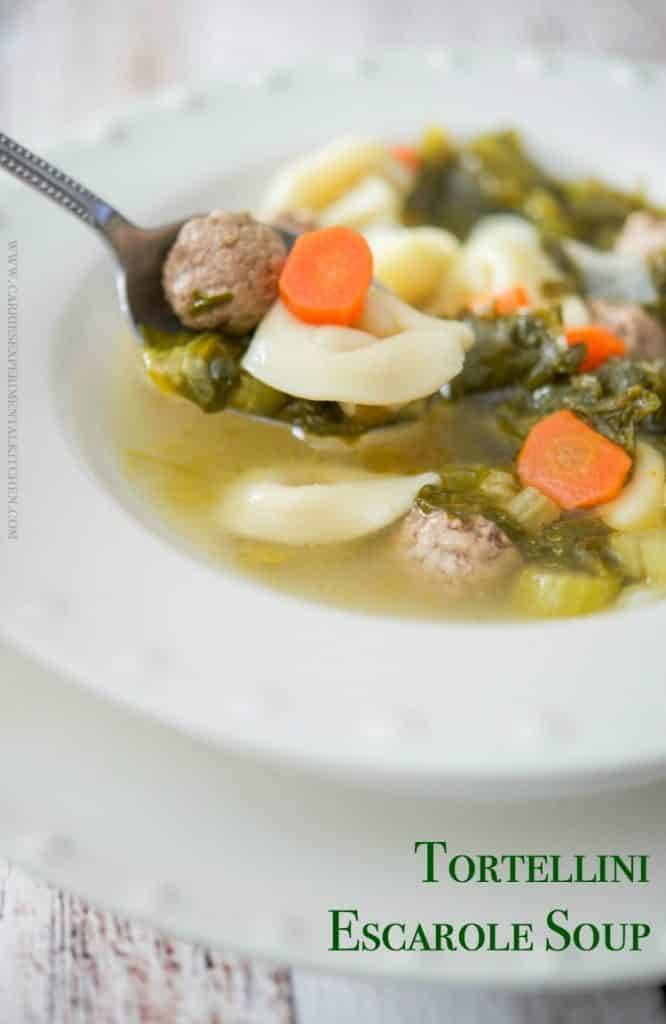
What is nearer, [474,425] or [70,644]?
[70,644]

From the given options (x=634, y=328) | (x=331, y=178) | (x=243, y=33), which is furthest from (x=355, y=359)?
(x=243, y=33)

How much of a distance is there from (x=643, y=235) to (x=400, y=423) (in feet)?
3.96

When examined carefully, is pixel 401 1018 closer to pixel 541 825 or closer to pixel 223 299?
pixel 541 825

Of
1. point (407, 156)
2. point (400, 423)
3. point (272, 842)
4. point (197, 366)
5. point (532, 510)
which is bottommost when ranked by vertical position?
point (272, 842)

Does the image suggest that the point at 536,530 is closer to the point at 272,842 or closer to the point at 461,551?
the point at 461,551

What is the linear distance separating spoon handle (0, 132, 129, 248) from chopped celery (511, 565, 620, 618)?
1.43 meters

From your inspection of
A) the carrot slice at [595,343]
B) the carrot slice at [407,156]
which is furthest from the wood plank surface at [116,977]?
the carrot slice at [407,156]

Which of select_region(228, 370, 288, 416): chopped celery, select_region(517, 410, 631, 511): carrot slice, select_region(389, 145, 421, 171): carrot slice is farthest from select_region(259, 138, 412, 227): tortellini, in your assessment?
select_region(517, 410, 631, 511): carrot slice

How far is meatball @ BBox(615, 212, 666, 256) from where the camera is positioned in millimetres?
3775

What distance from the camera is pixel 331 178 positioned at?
3777mm

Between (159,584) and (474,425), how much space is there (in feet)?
3.70

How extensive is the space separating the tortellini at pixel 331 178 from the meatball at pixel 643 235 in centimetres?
75

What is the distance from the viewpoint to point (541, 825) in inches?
92.1

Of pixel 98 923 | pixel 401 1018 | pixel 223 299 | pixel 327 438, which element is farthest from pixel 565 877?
pixel 223 299
